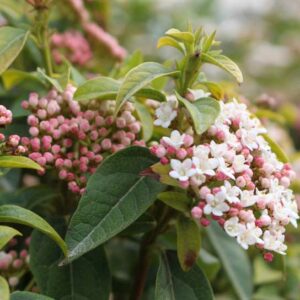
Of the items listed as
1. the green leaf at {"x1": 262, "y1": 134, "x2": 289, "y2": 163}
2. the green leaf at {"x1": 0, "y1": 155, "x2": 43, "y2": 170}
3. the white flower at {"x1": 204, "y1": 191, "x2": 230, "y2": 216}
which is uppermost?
the green leaf at {"x1": 262, "y1": 134, "x2": 289, "y2": 163}

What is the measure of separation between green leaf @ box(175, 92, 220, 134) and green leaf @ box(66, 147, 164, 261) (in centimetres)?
12

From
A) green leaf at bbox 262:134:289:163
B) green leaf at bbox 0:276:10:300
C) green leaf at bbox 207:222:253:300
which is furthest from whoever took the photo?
green leaf at bbox 207:222:253:300

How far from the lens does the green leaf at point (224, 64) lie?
38.6 inches

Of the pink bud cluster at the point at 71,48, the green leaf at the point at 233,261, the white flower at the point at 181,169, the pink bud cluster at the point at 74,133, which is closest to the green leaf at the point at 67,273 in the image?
the pink bud cluster at the point at 74,133

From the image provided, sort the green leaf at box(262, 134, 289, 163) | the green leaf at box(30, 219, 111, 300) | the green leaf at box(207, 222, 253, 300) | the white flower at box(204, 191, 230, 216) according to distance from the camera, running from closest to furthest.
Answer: the white flower at box(204, 191, 230, 216) → the green leaf at box(30, 219, 111, 300) → the green leaf at box(262, 134, 289, 163) → the green leaf at box(207, 222, 253, 300)

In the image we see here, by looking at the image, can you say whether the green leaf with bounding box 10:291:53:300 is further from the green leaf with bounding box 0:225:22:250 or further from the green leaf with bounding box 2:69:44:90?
the green leaf with bounding box 2:69:44:90

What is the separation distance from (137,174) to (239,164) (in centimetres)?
18

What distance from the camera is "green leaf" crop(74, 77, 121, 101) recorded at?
3.35ft

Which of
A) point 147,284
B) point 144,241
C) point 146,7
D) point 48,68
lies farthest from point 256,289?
point 146,7

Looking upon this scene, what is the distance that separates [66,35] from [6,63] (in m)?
0.49

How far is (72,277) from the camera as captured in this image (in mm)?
1034

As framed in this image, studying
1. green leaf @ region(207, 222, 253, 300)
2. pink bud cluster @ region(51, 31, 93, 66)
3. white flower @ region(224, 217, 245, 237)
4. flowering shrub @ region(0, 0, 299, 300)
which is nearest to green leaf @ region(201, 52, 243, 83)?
flowering shrub @ region(0, 0, 299, 300)

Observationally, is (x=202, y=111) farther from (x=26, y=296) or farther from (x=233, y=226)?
(x=26, y=296)

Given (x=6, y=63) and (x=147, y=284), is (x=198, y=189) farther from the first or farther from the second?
(x=147, y=284)
